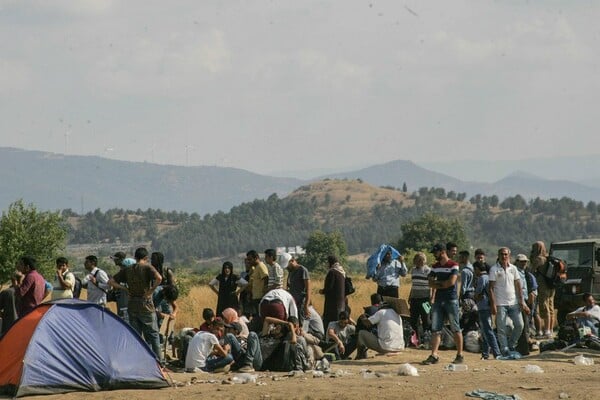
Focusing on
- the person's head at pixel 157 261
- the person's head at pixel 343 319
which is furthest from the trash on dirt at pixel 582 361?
the person's head at pixel 157 261

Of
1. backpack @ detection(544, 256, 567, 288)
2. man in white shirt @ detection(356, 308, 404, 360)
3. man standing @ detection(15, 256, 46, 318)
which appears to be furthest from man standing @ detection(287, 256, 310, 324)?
backpack @ detection(544, 256, 567, 288)

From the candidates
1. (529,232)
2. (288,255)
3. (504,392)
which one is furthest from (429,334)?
(529,232)

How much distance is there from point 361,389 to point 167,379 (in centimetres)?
271

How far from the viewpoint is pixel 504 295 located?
17344 millimetres

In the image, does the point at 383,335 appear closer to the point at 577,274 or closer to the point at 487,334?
the point at 487,334

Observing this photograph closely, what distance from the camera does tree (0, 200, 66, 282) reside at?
170ft

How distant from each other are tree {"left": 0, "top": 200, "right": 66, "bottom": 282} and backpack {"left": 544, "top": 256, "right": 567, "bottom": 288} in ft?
106

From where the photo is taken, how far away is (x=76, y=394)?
14.6 meters

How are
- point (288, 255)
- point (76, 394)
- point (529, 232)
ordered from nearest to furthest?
point (76, 394) < point (288, 255) < point (529, 232)

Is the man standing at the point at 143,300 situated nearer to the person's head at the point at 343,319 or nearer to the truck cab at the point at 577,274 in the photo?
the person's head at the point at 343,319

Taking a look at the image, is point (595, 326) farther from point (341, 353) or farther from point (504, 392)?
point (504, 392)

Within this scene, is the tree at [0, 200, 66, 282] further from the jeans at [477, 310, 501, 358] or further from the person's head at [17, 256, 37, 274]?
the jeans at [477, 310, 501, 358]

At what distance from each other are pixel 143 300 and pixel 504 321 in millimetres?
5160

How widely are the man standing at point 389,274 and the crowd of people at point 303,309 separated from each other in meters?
0.02
